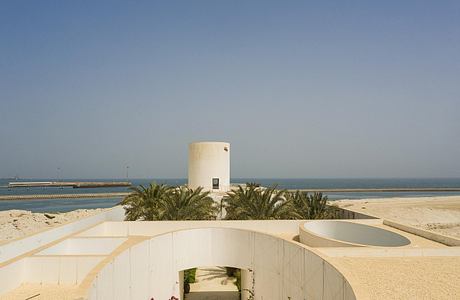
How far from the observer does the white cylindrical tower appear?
80.0 feet

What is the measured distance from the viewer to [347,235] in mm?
14789

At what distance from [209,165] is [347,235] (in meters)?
12.1

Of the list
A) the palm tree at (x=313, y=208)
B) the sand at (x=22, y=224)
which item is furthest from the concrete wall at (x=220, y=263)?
the sand at (x=22, y=224)

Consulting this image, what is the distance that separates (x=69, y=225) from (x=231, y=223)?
22.3ft

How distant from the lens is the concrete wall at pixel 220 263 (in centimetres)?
847

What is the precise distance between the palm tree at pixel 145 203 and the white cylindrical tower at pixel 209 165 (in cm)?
598

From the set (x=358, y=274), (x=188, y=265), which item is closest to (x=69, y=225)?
(x=188, y=265)

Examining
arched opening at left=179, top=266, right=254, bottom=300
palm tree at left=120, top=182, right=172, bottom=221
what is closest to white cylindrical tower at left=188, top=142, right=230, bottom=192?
palm tree at left=120, top=182, right=172, bottom=221

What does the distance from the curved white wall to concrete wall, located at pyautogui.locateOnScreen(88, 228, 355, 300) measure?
57.6 inches

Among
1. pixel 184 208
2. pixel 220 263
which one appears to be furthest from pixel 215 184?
pixel 220 263

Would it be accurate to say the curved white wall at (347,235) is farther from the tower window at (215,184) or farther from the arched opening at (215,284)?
the tower window at (215,184)

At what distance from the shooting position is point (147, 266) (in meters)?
11.1

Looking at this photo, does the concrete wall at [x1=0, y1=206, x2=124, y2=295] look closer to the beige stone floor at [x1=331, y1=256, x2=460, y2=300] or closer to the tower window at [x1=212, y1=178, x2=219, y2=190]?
the beige stone floor at [x1=331, y1=256, x2=460, y2=300]

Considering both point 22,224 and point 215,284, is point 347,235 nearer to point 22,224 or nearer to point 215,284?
point 215,284
